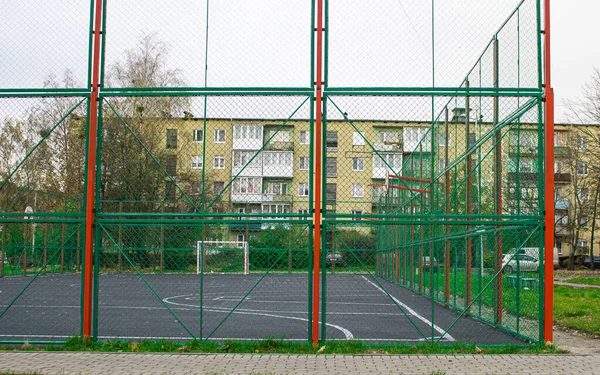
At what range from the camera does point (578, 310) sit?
15250 millimetres

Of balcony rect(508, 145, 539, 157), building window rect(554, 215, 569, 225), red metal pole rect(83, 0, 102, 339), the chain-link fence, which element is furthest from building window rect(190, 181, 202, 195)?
building window rect(554, 215, 569, 225)

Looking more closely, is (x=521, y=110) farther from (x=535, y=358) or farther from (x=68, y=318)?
(x=68, y=318)

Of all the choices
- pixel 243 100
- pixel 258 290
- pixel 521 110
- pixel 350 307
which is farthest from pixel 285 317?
pixel 258 290

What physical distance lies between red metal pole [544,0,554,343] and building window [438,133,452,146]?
19.1 ft

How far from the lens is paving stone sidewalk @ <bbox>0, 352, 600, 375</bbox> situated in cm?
777

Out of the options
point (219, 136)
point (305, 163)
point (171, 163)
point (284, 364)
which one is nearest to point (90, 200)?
point (219, 136)

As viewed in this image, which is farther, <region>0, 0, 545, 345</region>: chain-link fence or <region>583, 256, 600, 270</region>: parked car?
<region>583, 256, 600, 270</region>: parked car

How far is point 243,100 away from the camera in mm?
10367

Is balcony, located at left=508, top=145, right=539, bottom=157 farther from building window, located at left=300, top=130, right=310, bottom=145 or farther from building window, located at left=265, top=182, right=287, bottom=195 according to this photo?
building window, located at left=265, top=182, right=287, bottom=195

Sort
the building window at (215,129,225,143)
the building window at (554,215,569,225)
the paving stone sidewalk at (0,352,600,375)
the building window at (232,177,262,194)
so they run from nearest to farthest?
the paving stone sidewalk at (0,352,600,375)
the building window at (215,129,225,143)
the building window at (232,177,262,194)
the building window at (554,215,569,225)

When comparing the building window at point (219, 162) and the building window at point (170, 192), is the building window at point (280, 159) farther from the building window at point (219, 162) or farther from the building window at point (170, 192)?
the building window at point (170, 192)

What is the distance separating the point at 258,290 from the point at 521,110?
531 inches

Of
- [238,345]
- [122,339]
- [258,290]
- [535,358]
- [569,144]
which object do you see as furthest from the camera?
[569,144]

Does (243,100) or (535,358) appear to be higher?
(243,100)
